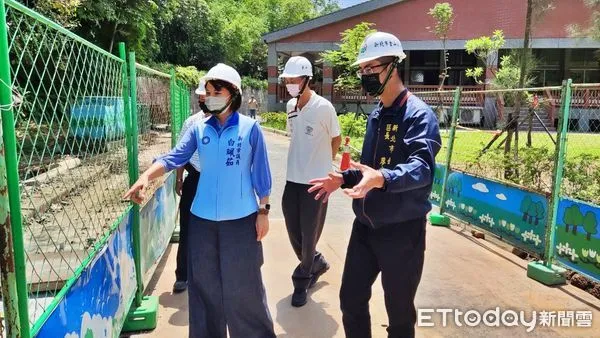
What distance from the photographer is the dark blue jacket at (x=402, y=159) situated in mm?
2445

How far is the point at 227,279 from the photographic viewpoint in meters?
2.90

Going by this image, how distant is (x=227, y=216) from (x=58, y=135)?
0.98 metres

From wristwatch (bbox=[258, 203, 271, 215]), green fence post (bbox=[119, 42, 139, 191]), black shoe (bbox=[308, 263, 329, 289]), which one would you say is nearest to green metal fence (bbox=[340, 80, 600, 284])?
wristwatch (bbox=[258, 203, 271, 215])

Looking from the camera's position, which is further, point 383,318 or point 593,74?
point 593,74

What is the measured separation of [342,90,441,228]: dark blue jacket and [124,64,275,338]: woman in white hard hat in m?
0.63

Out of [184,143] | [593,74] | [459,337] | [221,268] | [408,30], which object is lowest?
[459,337]

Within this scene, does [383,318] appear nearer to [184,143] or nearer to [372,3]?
[184,143]

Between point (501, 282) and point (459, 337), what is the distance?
1304 millimetres

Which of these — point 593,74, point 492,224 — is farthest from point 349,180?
point 593,74

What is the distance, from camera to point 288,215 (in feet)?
13.6

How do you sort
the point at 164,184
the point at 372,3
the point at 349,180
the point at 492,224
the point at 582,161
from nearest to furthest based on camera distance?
the point at 349,180
the point at 164,184
the point at 582,161
the point at 492,224
the point at 372,3

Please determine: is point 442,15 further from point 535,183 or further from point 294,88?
point 294,88

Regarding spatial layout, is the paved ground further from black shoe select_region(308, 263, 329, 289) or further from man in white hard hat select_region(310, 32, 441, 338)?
man in white hard hat select_region(310, 32, 441, 338)

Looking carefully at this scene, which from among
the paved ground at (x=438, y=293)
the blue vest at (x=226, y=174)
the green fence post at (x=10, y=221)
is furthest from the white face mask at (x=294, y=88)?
the green fence post at (x=10, y=221)
